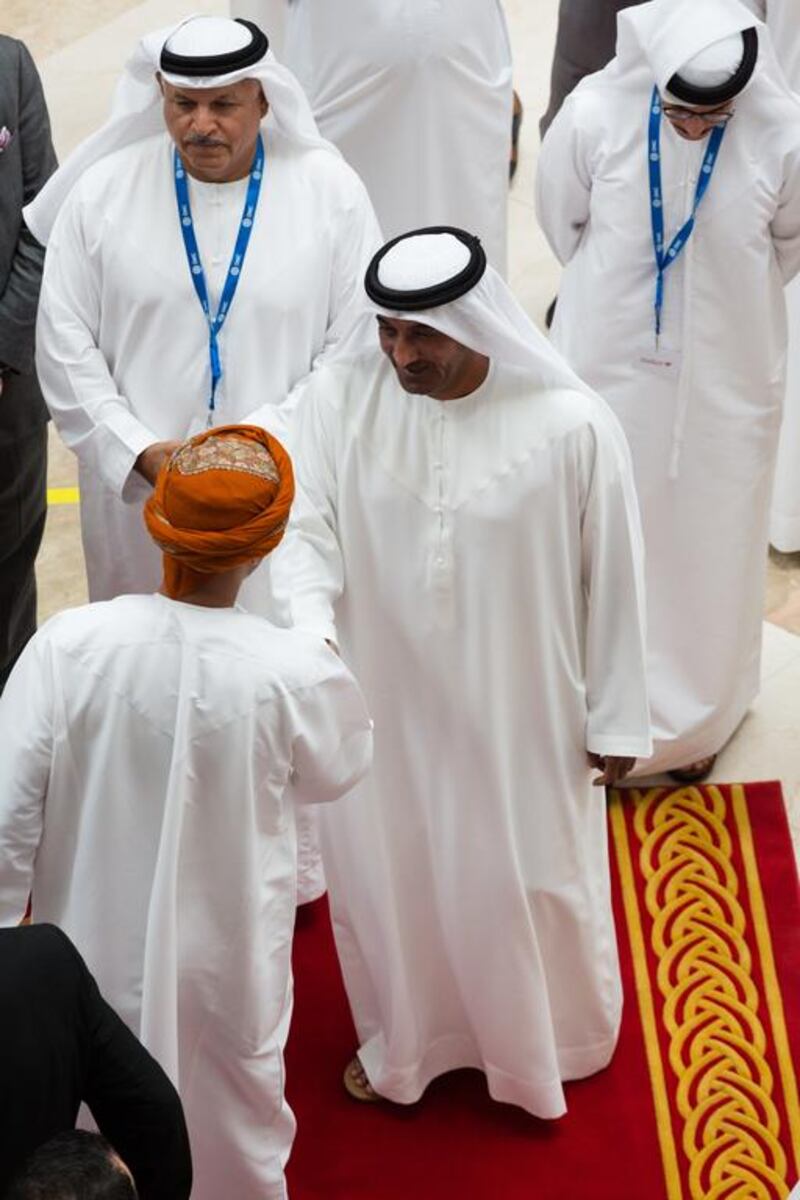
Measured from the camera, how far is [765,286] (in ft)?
15.3

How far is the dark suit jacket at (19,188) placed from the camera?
16.0 feet

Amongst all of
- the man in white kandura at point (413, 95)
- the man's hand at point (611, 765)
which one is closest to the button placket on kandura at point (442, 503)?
the man's hand at point (611, 765)

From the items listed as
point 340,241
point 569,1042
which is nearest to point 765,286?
point 340,241

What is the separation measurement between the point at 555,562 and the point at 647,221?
3.60 ft

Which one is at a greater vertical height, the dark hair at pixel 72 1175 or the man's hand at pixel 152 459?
the man's hand at pixel 152 459

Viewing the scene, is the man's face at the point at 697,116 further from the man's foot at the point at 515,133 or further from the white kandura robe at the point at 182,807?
the man's foot at the point at 515,133

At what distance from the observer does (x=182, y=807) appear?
11.6ft

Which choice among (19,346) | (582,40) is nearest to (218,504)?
(19,346)

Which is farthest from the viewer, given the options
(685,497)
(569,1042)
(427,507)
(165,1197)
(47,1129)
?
(685,497)

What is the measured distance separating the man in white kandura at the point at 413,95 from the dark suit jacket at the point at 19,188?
0.82 m

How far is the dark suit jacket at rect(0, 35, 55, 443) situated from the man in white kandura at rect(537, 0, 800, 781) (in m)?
1.19

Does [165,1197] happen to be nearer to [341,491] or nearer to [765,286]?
[341,491]

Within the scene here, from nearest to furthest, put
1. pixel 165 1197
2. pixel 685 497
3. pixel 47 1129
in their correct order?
1. pixel 47 1129
2. pixel 165 1197
3. pixel 685 497

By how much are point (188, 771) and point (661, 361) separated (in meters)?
1.78
